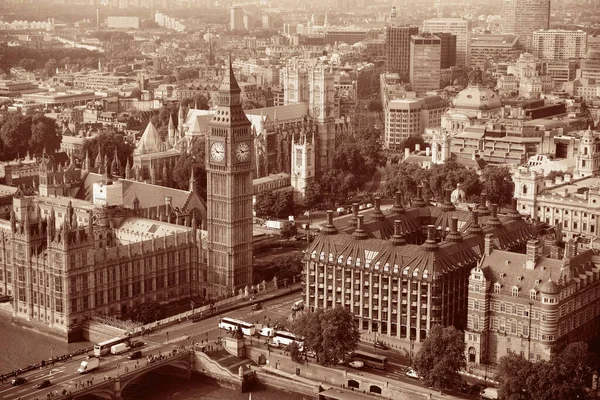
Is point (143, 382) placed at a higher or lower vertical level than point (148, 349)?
lower

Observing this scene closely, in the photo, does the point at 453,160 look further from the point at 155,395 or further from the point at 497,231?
the point at 155,395

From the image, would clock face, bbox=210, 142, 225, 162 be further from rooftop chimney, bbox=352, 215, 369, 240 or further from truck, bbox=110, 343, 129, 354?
truck, bbox=110, 343, 129, 354

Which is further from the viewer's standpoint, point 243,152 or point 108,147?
point 108,147

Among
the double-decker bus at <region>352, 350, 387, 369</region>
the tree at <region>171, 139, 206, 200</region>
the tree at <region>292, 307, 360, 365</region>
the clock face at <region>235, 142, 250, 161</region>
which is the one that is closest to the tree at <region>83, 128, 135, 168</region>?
the tree at <region>171, 139, 206, 200</region>

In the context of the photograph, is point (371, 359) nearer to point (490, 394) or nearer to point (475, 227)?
point (490, 394)

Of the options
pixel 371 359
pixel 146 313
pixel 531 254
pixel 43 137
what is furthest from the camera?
pixel 43 137

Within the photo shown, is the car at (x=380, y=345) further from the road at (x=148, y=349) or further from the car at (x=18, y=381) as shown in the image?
the car at (x=18, y=381)

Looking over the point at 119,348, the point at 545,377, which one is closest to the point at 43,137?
the point at 119,348

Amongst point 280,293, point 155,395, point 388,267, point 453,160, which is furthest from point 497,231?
point 453,160
